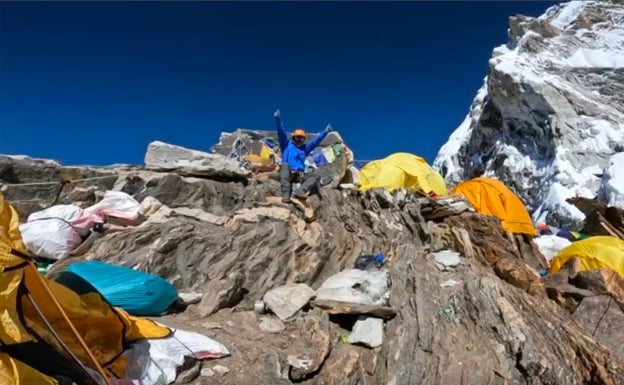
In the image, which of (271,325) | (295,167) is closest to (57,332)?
(271,325)

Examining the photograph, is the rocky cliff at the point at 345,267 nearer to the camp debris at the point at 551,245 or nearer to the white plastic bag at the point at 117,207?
the white plastic bag at the point at 117,207

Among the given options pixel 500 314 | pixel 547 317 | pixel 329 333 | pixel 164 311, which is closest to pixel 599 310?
pixel 547 317

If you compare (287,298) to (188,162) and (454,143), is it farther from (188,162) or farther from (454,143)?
(454,143)

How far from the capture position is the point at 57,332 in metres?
3.87

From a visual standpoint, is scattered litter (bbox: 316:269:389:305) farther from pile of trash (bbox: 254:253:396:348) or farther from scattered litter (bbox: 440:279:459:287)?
scattered litter (bbox: 440:279:459:287)

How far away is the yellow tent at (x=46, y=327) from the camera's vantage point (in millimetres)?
3279

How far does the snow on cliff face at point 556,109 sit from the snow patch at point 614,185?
4.02 meters

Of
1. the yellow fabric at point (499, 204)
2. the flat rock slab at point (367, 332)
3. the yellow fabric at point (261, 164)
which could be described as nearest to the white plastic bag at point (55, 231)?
the flat rock slab at point (367, 332)

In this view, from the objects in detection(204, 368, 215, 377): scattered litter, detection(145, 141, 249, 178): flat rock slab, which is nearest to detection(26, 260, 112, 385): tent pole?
detection(204, 368, 215, 377): scattered litter

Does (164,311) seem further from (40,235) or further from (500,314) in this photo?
(500,314)

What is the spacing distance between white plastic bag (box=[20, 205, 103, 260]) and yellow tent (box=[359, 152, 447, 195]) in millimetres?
7718

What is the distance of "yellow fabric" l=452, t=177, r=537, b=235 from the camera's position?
1220 cm

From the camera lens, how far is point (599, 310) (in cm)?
766

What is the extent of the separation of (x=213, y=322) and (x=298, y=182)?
18.0 feet
